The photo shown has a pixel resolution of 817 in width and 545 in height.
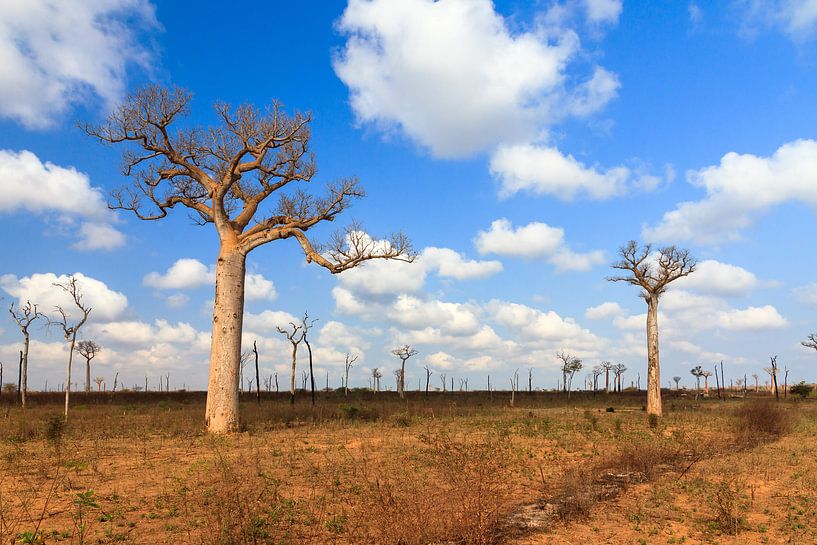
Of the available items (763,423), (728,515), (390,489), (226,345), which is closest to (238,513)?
(390,489)

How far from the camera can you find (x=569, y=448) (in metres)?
15.0

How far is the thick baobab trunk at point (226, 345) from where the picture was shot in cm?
1614

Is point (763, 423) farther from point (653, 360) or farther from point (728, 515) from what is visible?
point (728, 515)

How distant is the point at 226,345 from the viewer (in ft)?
53.6

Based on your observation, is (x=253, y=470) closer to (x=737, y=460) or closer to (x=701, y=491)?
(x=701, y=491)

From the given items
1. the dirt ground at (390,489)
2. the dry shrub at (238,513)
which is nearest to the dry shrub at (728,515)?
the dirt ground at (390,489)

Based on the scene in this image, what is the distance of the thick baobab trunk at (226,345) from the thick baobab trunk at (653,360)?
63.6 feet

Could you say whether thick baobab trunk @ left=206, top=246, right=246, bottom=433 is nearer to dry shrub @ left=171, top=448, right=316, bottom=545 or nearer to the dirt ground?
the dirt ground

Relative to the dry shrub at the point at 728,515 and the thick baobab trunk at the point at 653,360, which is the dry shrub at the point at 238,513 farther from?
the thick baobab trunk at the point at 653,360

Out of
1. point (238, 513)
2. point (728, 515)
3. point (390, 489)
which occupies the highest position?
point (390, 489)

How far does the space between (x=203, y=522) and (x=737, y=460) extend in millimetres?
11791

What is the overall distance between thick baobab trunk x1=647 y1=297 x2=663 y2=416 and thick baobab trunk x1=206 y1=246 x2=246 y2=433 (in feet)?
63.6

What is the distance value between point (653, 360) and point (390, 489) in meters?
23.4

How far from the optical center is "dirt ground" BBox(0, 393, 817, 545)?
21.9 feet
